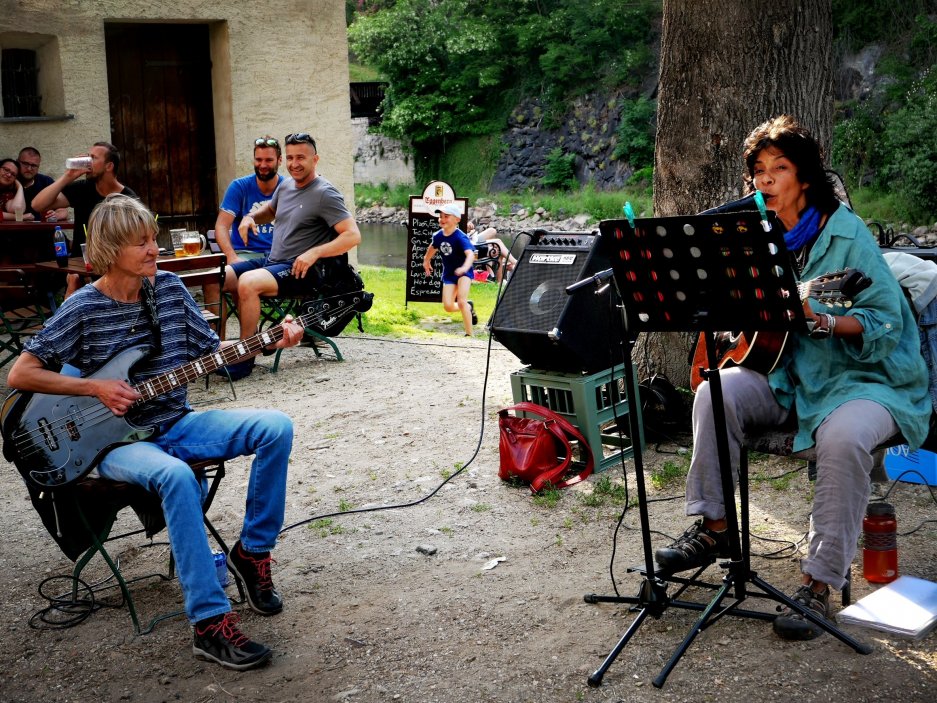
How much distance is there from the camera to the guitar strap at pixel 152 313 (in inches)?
150

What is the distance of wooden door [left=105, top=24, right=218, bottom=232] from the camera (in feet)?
36.2

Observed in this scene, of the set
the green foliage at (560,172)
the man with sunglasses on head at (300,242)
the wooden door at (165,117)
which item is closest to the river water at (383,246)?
the green foliage at (560,172)

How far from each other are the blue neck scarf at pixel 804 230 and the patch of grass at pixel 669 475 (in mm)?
1640

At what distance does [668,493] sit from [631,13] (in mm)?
39768

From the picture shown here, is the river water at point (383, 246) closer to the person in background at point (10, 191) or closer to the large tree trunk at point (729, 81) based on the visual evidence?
the person in background at point (10, 191)

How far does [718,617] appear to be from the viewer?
3.51 metres

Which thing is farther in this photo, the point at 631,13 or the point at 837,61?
the point at 631,13

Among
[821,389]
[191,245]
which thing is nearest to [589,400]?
[821,389]

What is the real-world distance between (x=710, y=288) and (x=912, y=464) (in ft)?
7.05

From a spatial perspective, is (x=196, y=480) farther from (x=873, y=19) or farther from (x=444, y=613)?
(x=873, y=19)

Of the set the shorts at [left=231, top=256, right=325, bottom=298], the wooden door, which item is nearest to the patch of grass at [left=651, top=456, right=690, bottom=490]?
the shorts at [left=231, top=256, right=325, bottom=298]

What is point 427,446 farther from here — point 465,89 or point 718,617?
point 465,89

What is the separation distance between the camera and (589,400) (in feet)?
17.0

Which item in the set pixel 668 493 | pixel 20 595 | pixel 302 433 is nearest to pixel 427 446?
pixel 302 433
